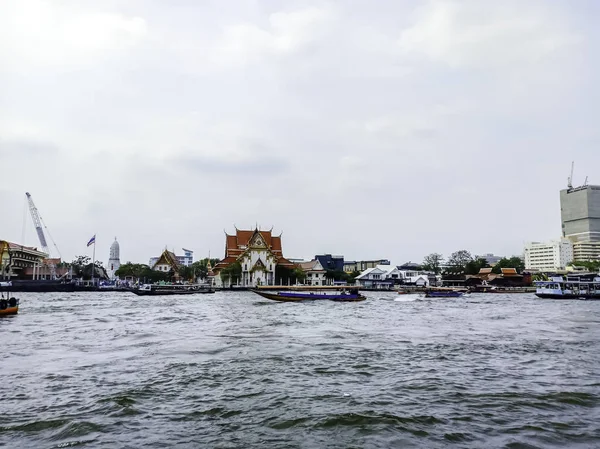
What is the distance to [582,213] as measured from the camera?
178 m

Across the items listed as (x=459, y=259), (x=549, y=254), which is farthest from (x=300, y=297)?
(x=549, y=254)

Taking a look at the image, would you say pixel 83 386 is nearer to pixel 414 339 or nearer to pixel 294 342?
pixel 294 342

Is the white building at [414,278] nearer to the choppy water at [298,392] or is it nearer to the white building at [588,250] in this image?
the choppy water at [298,392]

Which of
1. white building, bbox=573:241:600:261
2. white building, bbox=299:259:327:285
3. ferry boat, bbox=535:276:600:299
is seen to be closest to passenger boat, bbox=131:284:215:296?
white building, bbox=299:259:327:285

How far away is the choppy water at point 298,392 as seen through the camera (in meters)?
7.00

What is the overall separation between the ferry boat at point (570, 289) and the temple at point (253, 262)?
45470 mm

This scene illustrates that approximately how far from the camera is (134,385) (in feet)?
32.8

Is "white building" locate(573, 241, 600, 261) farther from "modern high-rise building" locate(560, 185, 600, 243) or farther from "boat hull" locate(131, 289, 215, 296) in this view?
"boat hull" locate(131, 289, 215, 296)

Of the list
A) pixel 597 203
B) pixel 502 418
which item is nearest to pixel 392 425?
pixel 502 418

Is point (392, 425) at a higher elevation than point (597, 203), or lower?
lower

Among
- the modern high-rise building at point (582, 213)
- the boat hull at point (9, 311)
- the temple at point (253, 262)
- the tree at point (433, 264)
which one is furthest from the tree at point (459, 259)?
the boat hull at point (9, 311)

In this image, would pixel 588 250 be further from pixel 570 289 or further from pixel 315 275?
pixel 570 289

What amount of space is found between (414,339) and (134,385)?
11627mm

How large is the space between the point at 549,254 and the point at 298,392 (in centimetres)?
18646
